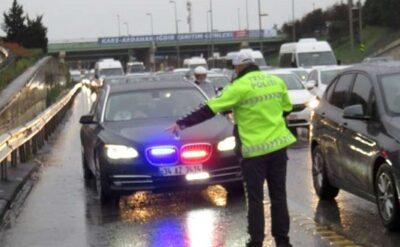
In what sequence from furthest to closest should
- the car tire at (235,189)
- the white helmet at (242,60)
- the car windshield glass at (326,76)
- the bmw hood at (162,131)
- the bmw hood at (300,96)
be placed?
the car windshield glass at (326,76) < the bmw hood at (300,96) < the car tire at (235,189) < the bmw hood at (162,131) < the white helmet at (242,60)

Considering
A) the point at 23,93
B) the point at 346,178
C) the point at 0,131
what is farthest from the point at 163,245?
the point at 23,93

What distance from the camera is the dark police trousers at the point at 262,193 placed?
704 centimetres

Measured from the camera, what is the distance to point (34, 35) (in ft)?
229

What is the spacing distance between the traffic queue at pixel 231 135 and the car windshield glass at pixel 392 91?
1cm

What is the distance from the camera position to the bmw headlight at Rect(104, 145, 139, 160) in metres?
9.98

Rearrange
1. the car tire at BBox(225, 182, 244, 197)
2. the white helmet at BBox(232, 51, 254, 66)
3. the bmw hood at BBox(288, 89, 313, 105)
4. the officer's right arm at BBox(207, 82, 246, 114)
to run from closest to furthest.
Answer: the officer's right arm at BBox(207, 82, 246, 114), the white helmet at BBox(232, 51, 254, 66), the car tire at BBox(225, 182, 244, 197), the bmw hood at BBox(288, 89, 313, 105)

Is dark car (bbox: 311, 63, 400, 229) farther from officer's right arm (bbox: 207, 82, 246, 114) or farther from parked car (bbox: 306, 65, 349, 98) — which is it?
parked car (bbox: 306, 65, 349, 98)

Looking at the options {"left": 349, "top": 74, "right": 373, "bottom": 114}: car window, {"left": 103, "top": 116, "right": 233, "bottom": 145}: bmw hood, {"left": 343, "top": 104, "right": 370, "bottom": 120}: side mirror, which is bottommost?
{"left": 103, "top": 116, "right": 233, "bottom": 145}: bmw hood

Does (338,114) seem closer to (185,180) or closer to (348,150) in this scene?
(348,150)

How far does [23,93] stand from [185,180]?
35.5 ft

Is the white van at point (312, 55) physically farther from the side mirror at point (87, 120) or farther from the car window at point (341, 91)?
the car window at point (341, 91)

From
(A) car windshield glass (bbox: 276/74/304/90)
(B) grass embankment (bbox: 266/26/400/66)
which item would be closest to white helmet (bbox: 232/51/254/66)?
(A) car windshield glass (bbox: 276/74/304/90)

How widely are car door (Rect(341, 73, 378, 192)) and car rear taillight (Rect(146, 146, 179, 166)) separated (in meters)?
2.08

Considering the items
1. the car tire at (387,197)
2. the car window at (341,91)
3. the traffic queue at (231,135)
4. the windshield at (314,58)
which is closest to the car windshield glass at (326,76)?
the traffic queue at (231,135)
